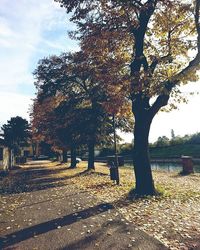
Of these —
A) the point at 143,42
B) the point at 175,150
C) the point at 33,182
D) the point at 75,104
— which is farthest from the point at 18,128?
the point at 143,42

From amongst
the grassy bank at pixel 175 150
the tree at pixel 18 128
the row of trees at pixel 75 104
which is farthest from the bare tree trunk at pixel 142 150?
the tree at pixel 18 128

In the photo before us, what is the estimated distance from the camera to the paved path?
7.77 metres

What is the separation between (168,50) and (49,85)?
2040cm

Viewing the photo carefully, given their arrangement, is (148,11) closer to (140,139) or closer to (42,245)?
(140,139)

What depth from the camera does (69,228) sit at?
9.34 m

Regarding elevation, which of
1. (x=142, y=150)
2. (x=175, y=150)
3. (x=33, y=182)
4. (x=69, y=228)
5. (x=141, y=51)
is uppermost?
(x=141, y=51)

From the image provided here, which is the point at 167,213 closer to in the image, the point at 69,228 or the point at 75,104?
the point at 69,228

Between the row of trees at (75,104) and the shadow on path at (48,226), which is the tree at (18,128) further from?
the shadow on path at (48,226)

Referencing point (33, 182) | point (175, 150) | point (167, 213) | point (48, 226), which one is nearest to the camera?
point (48, 226)

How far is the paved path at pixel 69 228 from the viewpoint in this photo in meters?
7.77

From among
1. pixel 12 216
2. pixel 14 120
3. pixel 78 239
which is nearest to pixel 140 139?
pixel 12 216

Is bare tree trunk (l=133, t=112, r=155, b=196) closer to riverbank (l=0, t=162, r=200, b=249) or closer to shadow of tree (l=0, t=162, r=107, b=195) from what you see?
riverbank (l=0, t=162, r=200, b=249)

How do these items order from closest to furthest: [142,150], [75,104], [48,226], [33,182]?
[48,226] → [142,150] → [33,182] → [75,104]

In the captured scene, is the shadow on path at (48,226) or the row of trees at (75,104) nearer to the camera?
the shadow on path at (48,226)
